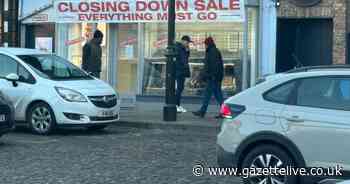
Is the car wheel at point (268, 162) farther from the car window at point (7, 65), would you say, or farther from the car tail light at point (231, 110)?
the car window at point (7, 65)

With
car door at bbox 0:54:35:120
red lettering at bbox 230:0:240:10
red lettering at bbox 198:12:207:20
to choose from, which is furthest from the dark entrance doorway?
car door at bbox 0:54:35:120

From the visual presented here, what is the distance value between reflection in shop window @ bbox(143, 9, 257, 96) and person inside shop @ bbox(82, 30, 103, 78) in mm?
1769

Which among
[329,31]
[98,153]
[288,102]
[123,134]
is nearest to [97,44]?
[123,134]

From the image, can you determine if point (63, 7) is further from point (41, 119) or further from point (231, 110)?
point (231, 110)

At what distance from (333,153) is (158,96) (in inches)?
454

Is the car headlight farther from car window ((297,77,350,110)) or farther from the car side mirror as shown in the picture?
car window ((297,77,350,110))

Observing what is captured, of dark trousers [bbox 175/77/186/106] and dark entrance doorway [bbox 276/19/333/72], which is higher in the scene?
dark entrance doorway [bbox 276/19/333/72]

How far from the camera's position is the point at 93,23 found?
20.5 meters

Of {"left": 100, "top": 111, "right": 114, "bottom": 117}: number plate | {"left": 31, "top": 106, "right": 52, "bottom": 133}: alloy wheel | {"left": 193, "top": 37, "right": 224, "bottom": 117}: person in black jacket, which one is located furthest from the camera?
{"left": 193, "top": 37, "right": 224, "bottom": 117}: person in black jacket

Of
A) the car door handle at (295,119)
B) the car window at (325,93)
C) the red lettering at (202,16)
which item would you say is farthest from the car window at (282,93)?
the red lettering at (202,16)

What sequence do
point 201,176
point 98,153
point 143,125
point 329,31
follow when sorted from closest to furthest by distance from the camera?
point 201,176 → point 98,153 → point 143,125 → point 329,31

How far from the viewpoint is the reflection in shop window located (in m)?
18.7

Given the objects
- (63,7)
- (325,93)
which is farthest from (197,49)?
(325,93)

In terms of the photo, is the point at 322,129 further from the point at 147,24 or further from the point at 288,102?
the point at 147,24
